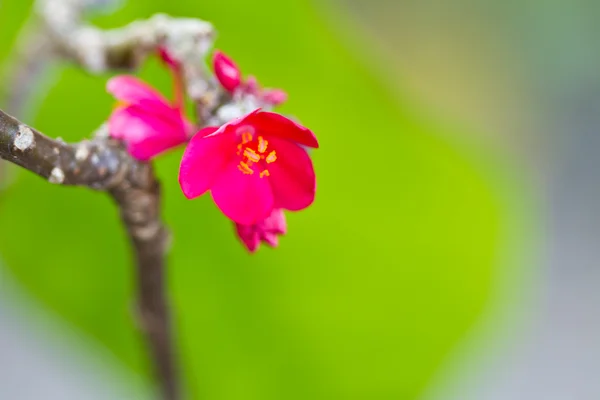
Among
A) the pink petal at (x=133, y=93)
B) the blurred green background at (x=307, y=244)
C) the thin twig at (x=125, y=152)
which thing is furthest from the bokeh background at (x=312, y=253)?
the pink petal at (x=133, y=93)

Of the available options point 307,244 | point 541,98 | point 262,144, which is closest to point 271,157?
point 262,144

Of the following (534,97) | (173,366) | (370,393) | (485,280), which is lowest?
(173,366)

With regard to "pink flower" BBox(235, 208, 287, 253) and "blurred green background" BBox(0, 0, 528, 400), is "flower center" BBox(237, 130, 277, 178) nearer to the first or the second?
"pink flower" BBox(235, 208, 287, 253)

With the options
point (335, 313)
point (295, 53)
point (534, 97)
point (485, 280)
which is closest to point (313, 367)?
point (335, 313)

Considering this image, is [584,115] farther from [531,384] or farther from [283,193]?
[283,193]

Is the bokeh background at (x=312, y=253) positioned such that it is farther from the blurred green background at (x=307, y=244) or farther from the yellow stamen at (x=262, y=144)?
the yellow stamen at (x=262, y=144)

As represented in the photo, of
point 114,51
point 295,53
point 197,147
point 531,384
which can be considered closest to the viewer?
point 197,147

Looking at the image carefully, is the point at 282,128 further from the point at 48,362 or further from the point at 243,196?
the point at 48,362
